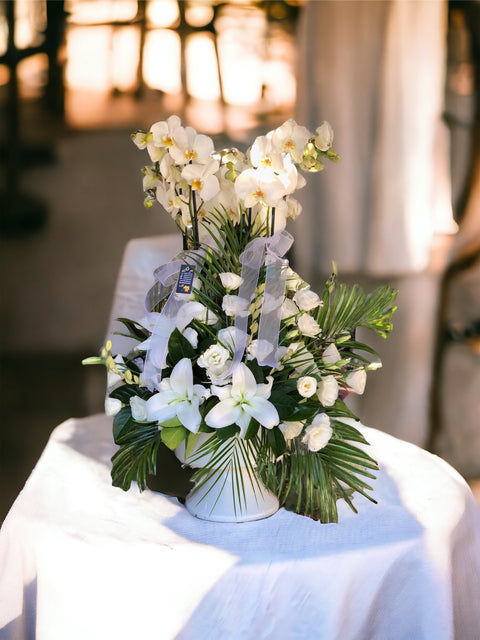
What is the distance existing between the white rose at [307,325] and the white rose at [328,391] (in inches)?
2.9

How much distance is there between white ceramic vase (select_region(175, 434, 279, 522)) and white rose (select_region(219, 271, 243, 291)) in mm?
239

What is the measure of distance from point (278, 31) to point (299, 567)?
2508 millimetres

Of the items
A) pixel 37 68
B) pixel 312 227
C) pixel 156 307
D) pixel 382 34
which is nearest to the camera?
pixel 156 307

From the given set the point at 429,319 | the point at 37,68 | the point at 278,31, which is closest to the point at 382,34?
the point at 278,31

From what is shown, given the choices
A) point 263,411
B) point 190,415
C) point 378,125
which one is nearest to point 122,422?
point 190,415

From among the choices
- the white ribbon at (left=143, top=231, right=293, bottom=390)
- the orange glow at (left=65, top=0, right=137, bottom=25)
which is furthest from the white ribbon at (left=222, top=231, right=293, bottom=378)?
the orange glow at (left=65, top=0, right=137, bottom=25)

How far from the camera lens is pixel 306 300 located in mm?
1063

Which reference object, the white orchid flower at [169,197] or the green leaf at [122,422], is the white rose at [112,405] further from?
the white orchid flower at [169,197]

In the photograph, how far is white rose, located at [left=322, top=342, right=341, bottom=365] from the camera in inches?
43.0

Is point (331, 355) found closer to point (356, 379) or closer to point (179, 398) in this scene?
point (356, 379)

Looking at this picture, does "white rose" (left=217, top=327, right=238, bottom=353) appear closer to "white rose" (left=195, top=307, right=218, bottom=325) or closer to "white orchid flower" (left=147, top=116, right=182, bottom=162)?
"white rose" (left=195, top=307, right=218, bottom=325)

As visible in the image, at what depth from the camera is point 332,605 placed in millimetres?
962

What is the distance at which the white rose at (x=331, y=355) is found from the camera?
3.59 ft

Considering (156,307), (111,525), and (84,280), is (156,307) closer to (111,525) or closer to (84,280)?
(111,525)
